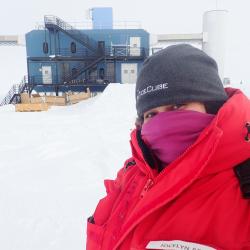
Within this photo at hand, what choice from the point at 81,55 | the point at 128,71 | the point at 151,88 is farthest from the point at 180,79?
the point at 81,55

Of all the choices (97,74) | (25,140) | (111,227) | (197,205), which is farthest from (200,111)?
(97,74)

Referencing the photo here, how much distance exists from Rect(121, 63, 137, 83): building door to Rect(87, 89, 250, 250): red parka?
19.5 m

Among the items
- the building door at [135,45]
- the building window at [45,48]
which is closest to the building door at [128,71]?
the building door at [135,45]

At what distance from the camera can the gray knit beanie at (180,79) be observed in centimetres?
105

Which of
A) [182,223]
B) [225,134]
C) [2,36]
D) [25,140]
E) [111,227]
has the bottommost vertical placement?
[25,140]

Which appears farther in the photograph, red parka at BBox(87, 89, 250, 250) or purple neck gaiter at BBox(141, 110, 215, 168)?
purple neck gaiter at BBox(141, 110, 215, 168)

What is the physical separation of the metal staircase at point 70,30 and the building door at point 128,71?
2491mm

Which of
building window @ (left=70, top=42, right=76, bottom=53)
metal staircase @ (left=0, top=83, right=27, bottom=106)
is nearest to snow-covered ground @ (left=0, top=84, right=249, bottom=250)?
metal staircase @ (left=0, top=83, right=27, bottom=106)

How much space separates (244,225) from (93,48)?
20.7m

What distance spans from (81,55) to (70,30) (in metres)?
1.86

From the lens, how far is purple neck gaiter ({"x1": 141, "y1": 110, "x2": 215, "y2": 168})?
3.25 feet

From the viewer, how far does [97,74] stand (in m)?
20.9

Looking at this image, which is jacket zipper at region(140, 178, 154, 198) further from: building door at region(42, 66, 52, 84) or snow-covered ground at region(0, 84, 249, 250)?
building door at region(42, 66, 52, 84)

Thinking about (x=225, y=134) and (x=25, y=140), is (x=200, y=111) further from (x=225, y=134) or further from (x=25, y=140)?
(x=25, y=140)
